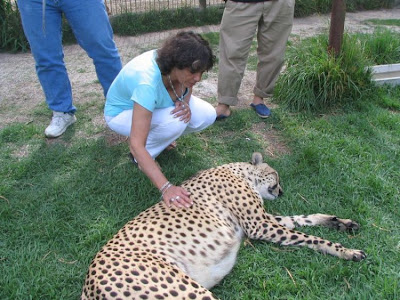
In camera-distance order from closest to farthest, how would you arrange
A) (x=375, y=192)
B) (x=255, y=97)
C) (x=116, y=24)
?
(x=375, y=192) → (x=255, y=97) → (x=116, y=24)

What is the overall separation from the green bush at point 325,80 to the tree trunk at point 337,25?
8 centimetres

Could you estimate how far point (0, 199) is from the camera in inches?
117

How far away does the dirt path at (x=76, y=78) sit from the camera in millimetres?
4355

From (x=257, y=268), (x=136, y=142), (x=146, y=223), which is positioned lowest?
(x=257, y=268)

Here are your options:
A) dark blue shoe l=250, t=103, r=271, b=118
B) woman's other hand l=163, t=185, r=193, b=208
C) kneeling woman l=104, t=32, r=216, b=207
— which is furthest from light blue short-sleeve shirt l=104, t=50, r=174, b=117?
dark blue shoe l=250, t=103, r=271, b=118

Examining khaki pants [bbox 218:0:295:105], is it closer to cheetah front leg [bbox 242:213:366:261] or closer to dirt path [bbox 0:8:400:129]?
dirt path [bbox 0:8:400:129]

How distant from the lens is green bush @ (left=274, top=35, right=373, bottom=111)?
4059 millimetres

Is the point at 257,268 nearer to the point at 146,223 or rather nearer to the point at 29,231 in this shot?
the point at 146,223

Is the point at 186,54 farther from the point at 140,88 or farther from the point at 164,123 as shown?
the point at 164,123

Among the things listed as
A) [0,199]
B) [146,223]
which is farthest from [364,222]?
[0,199]

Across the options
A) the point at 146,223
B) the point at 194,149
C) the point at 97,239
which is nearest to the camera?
the point at 146,223

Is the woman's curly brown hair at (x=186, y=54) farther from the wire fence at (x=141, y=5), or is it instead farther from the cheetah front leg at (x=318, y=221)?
the wire fence at (x=141, y=5)

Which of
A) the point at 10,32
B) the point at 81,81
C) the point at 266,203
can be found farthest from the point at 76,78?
the point at 266,203

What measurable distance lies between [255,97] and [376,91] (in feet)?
4.07
